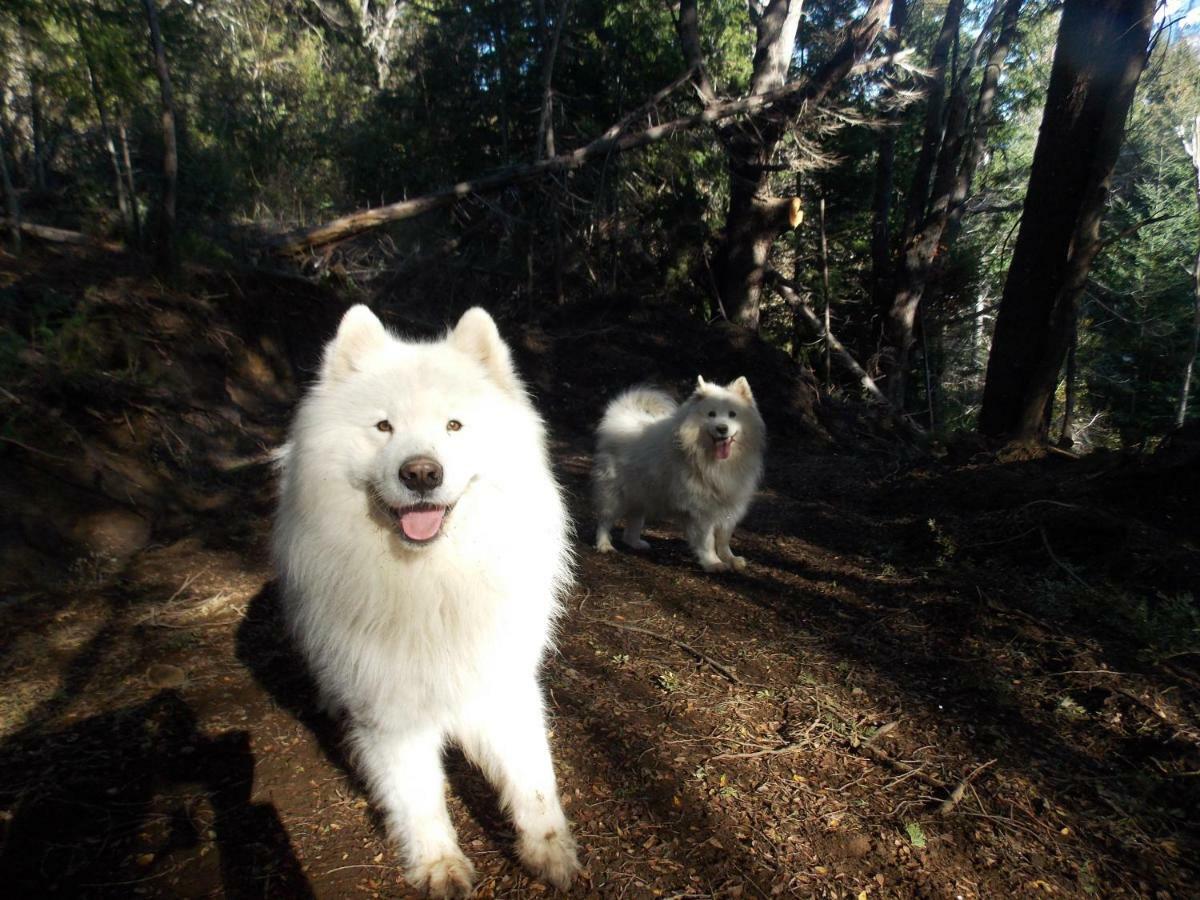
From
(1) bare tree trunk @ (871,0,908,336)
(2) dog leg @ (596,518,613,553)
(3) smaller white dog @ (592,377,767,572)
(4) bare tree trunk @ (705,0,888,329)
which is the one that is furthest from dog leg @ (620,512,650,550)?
(1) bare tree trunk @ (871,0,908,336)

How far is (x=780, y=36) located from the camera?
11.2 m

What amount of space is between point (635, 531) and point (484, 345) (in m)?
3.98

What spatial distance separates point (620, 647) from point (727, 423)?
2.29m

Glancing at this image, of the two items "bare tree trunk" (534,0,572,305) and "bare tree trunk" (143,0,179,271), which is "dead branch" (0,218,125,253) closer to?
"bare tree trunk" (143,0,179,271)

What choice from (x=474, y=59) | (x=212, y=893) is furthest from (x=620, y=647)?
(x=474, y=59)

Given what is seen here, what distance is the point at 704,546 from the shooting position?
5.39 metres

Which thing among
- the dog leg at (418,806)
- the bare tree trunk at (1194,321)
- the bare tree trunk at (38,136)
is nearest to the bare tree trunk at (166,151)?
the bare tree trunk at (38,136)

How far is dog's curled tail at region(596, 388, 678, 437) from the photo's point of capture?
6473mm

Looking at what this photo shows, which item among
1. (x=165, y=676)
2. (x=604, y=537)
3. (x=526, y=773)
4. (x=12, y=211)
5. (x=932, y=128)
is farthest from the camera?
(x=932, y=128)

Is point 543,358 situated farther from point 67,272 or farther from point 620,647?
point 620,647

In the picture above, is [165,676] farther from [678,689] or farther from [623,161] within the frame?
[623,161]

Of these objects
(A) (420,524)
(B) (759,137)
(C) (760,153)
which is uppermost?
(B) (759,137)

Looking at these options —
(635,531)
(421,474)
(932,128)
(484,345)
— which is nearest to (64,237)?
(635,531)

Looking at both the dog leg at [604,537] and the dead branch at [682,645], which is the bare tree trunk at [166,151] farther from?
the dead branch at [682,645]
